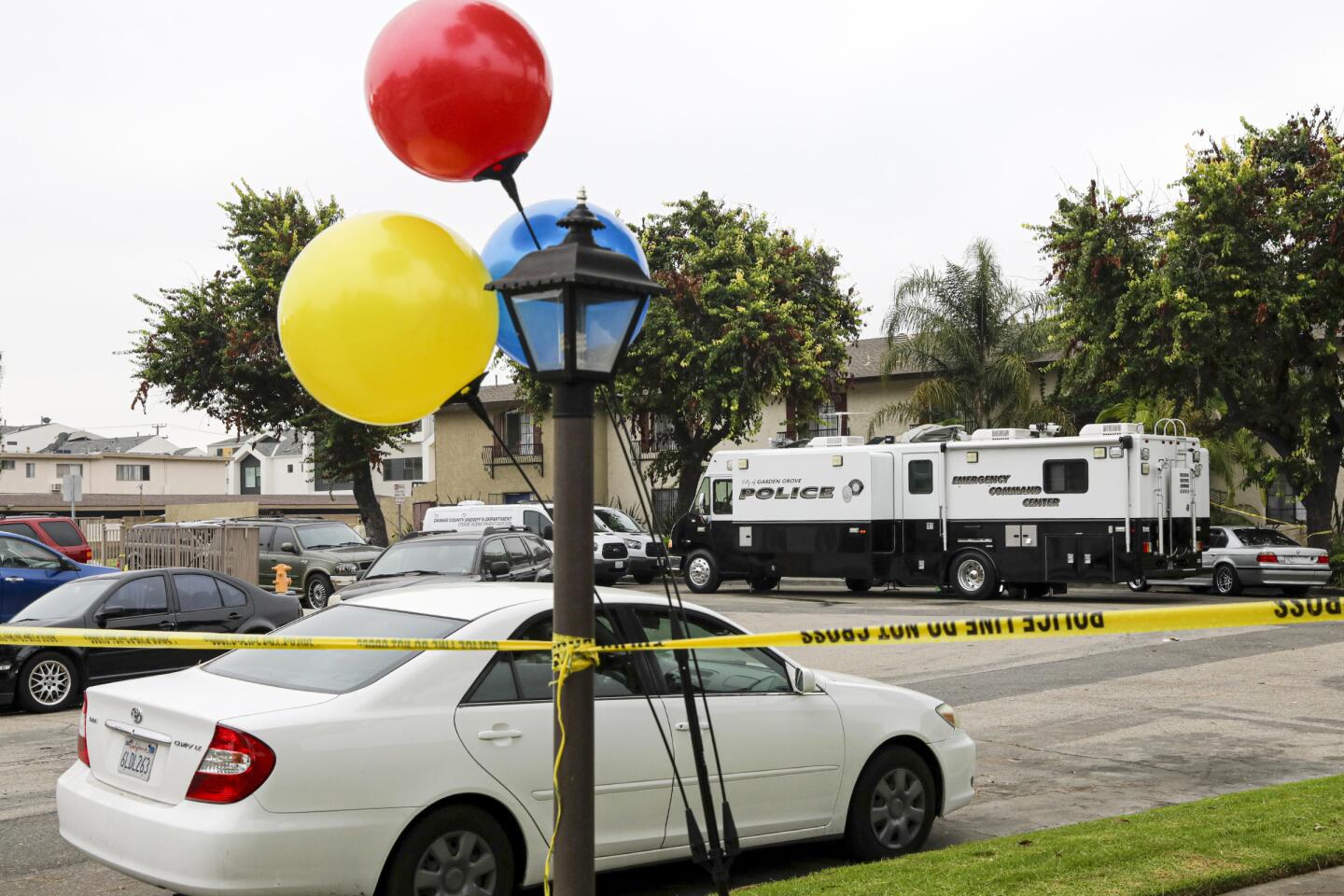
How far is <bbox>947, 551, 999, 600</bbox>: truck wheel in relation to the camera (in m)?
25.2

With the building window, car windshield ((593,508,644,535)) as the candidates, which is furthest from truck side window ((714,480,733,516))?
the building window

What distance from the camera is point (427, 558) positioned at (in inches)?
699

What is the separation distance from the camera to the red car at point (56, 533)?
23.5 m

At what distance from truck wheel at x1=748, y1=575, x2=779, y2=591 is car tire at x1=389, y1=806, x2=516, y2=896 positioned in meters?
23.4

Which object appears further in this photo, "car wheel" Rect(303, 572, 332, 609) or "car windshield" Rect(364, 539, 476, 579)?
"car wheel" Rect(303, 572, 332, 609)

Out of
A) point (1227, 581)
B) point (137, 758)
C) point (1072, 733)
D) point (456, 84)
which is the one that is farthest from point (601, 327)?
point (1227, 581)

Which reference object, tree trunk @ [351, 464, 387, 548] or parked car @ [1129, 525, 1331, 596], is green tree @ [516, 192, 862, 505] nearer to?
tree trunk @ [351, 464, 387, 548]

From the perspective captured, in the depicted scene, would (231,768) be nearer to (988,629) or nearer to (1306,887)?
(988,629)

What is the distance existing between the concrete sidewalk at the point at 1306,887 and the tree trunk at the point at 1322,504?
2354 cm

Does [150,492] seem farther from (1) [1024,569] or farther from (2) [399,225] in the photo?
(2) [399,225]

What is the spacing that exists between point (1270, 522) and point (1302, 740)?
25540 mm

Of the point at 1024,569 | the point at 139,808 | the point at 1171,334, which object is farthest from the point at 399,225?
the point at 1171,334

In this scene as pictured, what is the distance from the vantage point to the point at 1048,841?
6.69 metres

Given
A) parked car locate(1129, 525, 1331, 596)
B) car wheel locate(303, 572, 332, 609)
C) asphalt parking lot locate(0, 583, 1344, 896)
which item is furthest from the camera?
car wheel locate(303, 572, 332, 609)
